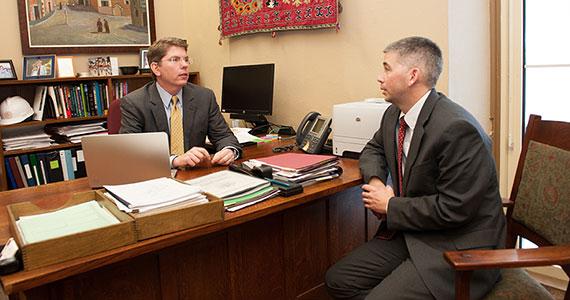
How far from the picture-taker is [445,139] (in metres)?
1.59

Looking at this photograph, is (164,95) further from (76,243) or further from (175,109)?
(76,243)

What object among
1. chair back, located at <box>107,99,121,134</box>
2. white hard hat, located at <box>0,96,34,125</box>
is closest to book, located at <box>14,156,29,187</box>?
white hard hat, located at <box>0,96,34,125</box>

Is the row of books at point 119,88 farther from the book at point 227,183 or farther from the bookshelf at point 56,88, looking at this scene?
the book at point 227,183

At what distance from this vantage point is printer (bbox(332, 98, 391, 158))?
2.27 metres

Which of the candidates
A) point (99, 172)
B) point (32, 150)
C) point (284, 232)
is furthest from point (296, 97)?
point (32, 150)

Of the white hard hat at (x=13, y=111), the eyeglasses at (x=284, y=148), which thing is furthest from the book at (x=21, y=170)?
the eyeglasses at (x=284, y=148)

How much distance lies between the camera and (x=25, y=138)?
3.54 meters

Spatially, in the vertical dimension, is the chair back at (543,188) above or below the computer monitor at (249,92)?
below

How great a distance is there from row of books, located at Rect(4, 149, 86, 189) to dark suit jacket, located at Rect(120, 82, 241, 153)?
1465 millimetres

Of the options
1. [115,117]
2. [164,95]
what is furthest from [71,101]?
[164,95]

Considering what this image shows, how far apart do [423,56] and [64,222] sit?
4.38 feet

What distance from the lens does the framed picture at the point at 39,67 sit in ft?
11.9

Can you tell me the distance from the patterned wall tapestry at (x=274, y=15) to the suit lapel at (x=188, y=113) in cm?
92

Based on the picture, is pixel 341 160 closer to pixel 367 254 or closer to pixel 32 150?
pixel 367 254
